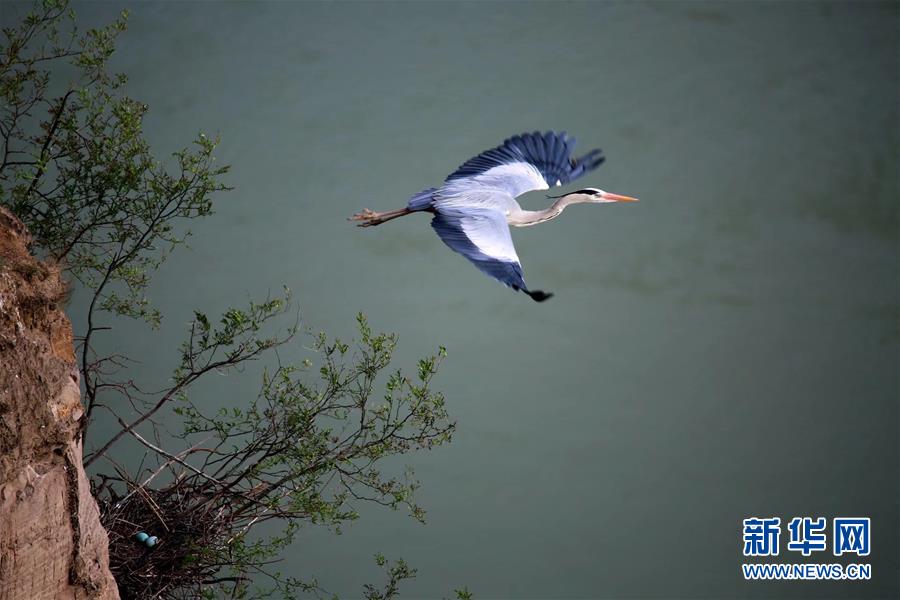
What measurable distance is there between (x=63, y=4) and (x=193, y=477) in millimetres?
1509

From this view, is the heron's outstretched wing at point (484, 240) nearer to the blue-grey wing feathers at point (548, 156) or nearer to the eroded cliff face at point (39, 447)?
the blue-grey wing feathers at point (548, 156)

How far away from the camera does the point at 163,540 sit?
3.37 metres

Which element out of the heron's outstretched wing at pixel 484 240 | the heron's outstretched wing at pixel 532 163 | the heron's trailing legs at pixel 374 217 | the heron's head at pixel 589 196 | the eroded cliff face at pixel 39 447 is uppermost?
the heron's outstretched wing at pixel 532 163

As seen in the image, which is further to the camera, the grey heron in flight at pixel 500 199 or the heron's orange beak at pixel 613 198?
the heron's orange beak at pixel 613 198

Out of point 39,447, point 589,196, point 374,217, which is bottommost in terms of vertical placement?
point 39,447

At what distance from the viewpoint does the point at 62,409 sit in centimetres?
269

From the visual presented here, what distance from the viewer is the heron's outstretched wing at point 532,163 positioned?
12.8ft

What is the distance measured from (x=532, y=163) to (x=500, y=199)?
0.46 m

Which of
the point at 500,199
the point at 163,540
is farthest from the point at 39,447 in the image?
the point at 500,199

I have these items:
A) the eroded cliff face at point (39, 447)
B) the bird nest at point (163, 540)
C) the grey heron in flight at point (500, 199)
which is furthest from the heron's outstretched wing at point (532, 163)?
the eroded cliff face at point (39, 447)

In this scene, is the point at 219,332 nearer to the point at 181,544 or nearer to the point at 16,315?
the point at 181,544

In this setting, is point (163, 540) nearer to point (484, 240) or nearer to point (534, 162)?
point (484, 240)

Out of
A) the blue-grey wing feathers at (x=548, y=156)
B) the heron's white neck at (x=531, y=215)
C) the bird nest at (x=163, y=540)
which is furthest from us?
the blue-grey wing feathers at (x=548, y=156)

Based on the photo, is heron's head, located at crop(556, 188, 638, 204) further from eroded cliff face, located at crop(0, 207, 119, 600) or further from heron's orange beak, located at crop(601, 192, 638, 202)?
eroded cliff face, located at crop(0, 207, 119, 600)
